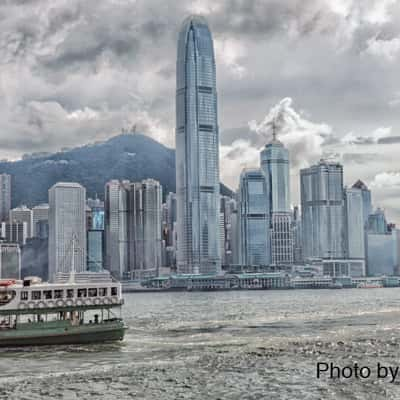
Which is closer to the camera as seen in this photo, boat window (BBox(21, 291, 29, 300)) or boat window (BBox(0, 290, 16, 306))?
boat window (BBox(0, 290, 16, 306))

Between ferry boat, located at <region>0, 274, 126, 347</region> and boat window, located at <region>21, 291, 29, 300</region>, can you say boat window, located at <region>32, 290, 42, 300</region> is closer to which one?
ferry boat, located at <region>0, 274, 126, 347</region>

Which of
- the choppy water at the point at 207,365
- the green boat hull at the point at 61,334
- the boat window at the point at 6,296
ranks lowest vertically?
the choppy water at the point at 207,365

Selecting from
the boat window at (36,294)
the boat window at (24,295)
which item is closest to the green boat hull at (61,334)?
the boat window at (36,294)

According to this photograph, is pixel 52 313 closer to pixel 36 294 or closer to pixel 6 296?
pixel 36 294

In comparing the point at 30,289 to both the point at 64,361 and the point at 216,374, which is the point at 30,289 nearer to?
the point at 64,361

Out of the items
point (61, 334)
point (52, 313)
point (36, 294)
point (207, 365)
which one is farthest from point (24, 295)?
point (207, 365)

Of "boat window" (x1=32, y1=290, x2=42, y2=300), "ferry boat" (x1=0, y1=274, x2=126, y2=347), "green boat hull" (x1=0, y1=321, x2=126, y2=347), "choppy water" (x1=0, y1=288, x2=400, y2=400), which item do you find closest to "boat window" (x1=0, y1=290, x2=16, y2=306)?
"ferry boat" (x1=0, y1=274, x2=126, y2=347)

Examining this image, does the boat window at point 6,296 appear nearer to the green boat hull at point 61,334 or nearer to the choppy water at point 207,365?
the green boat hull at point 61,334
